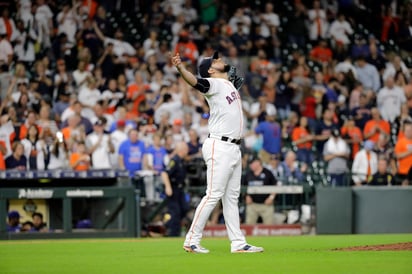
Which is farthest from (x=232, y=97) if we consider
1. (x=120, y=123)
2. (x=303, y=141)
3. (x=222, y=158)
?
(x=303, y=141)

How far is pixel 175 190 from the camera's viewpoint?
18.3 meters

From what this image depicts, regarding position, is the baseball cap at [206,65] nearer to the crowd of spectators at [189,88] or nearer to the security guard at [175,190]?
the security guard at [175,190]

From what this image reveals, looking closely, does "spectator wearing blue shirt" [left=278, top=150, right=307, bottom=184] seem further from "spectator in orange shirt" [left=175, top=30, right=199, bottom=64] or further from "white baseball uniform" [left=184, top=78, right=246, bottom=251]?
"white baseball uniform" [left=184, top=78, right=246, bottom=251]

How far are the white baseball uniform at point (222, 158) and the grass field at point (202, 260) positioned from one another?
12.0 inches

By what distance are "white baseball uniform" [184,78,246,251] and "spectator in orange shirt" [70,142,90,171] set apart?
7.30 meters

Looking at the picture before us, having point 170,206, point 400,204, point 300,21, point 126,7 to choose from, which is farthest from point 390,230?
point 126,7

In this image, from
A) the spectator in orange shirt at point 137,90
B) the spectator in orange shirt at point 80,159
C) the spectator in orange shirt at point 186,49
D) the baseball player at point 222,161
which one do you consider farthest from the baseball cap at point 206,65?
the spectator in orange shirt at point 186,49

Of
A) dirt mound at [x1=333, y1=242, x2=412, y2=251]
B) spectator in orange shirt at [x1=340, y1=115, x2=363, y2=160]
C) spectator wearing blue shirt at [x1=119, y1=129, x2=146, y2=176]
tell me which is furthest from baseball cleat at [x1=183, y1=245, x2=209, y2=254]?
spectator in orange shirt at [x1=340, y1=115, x2=363, y2=160]

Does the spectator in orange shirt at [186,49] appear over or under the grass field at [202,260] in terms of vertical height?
over

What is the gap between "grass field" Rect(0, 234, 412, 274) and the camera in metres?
9.34

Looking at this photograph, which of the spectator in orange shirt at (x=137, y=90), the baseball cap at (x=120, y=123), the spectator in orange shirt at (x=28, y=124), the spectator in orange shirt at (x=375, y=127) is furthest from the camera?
the spectator in orange shirt at (x=137, y=90)

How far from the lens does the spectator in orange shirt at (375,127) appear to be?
→ 21.1 metres

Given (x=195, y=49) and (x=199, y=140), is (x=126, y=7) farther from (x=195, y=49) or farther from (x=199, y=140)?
(x=199, y=140)

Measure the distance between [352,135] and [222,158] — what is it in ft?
33.1
